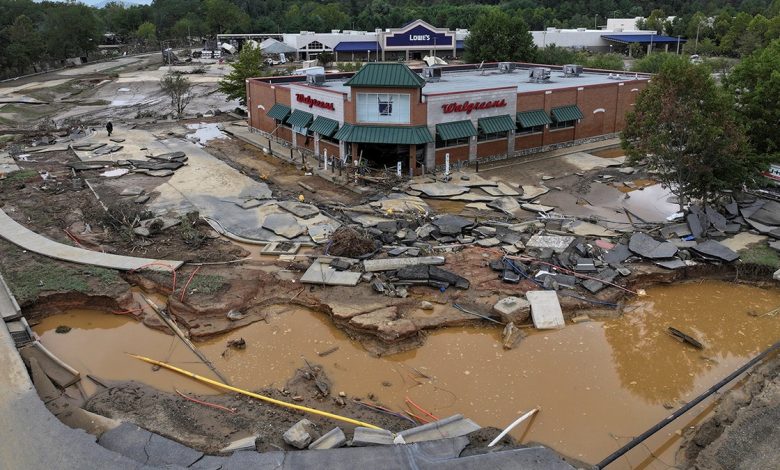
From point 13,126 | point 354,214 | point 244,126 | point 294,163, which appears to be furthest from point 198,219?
point 13,126

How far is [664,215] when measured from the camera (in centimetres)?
2802

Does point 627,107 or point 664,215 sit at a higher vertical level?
point 627,107

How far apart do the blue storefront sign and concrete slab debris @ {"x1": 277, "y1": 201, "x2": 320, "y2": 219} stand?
63.1 metres

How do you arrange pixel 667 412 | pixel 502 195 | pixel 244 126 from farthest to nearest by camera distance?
1. pixel 244 126
2. pixel 502 195
3. pixel 667 412

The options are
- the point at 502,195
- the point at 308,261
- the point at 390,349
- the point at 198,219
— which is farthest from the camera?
the point at 502,195

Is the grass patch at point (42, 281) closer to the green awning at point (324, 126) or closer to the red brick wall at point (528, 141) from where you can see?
the green awning at point (324, 126)

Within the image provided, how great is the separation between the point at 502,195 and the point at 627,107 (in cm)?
1947

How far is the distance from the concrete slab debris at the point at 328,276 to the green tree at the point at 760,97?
1866 cm

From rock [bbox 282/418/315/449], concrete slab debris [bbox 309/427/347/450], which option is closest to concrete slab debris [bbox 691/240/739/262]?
concrete slab debris [bbox 309/427/347/450]

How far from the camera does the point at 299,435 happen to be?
505 inches

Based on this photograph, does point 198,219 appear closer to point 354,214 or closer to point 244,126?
point 354,214

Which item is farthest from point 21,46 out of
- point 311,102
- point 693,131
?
point 693,131

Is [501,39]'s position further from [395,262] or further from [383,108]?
[395,262]

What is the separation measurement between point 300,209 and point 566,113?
21236mm
